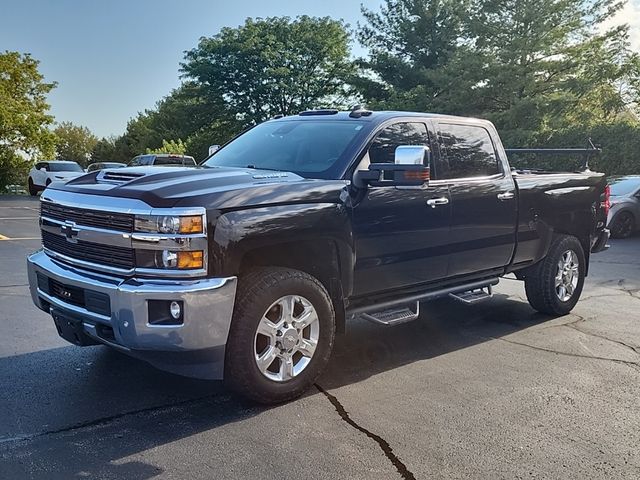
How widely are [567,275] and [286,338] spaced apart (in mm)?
3832

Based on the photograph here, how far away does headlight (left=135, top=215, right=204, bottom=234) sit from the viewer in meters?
3.41

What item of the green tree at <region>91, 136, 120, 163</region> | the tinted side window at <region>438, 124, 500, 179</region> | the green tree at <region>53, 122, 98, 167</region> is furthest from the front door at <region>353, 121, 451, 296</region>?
the green tree at <region>53, 122, 98, 167</region>

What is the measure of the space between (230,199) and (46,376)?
2004 millimetres

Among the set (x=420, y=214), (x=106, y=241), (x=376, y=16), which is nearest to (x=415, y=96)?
(x=376, y=16)

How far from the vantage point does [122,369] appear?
4488 millimetres

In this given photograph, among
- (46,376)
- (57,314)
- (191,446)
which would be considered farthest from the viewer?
(46,376)

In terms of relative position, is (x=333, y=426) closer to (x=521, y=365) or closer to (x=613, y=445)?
(x=613, y=445)

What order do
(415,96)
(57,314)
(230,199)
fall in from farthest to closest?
(415,96), (57,314), (230,199)

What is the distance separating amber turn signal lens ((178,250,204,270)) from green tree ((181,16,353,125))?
3426cm

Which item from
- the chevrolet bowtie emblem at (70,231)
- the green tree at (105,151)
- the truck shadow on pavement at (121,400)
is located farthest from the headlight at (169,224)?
the green tree at (105,151)

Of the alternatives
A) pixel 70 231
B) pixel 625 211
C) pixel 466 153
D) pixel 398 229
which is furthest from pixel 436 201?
pixel 625 211

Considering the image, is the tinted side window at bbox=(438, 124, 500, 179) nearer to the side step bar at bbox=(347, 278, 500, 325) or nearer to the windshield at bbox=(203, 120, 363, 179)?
the windshield at bbox=(203, 120, 363, 179)

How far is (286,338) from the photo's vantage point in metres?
3.94

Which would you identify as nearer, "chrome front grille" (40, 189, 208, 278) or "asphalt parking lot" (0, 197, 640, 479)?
"asphalt parking lot" (0, 197, 640, 479)
